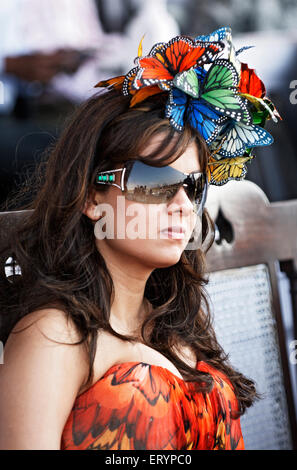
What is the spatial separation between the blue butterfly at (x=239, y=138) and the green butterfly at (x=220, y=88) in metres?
0.08

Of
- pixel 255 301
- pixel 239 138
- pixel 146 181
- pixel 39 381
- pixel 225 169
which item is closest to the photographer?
pixel 39 381

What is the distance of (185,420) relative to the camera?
1239 millimetres

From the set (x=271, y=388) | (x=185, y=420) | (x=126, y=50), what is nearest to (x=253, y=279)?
(x=271, y=388)

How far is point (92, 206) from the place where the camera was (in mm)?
1304

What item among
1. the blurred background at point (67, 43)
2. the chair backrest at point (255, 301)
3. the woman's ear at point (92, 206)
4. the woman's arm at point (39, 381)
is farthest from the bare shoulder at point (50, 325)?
the blurred background at point (67, 43)

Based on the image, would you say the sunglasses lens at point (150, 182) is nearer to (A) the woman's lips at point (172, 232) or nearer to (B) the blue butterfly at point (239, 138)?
(A) the woman's lips at point (172, 232)

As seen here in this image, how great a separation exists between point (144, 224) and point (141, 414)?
0.38 m

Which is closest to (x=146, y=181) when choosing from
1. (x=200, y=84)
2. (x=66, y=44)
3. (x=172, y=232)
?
(x=172, y=232)

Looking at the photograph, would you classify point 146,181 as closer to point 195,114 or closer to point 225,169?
point 195,114

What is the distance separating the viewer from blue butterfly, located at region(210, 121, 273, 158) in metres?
1.40

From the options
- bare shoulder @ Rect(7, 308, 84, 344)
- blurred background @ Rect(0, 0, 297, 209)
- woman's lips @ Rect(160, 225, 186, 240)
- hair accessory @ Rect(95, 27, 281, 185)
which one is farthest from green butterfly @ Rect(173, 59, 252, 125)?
blurred background @ Rect(0, 0, 297, 209)

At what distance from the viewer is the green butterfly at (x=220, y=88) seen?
128 centimetres

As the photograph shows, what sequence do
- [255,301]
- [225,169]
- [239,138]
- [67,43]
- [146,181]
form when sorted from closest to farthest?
[146,181], [239,138], [225,169], [255,301], [67,43]
